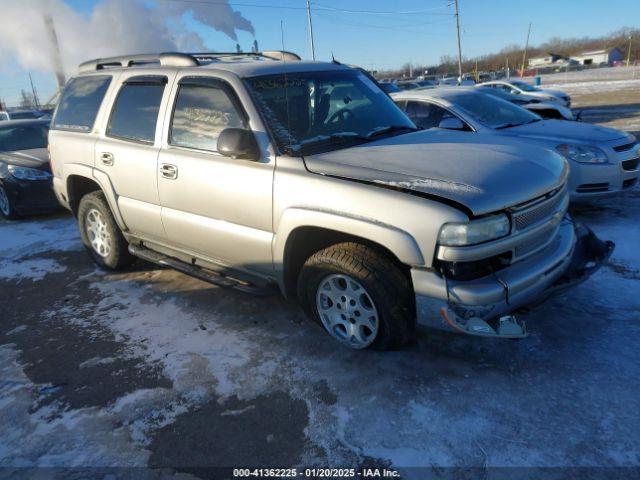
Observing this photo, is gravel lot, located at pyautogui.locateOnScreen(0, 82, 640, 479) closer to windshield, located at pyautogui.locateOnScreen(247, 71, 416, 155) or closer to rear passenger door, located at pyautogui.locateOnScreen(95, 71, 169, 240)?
rear passenger door, located at pyautogui.locateOnScreen(95, 71, 169, 240)

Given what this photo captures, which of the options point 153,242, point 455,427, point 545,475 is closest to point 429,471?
point 455,427

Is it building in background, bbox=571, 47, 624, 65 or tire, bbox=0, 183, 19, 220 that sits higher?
building in background, bbox=571, 47, 624, 65

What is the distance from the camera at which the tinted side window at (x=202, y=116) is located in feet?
11.8

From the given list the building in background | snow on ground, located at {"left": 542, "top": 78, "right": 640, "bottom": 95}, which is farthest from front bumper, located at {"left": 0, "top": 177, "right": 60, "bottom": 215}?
the building in background

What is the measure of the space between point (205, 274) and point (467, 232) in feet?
7.33

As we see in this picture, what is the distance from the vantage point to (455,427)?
255 cm

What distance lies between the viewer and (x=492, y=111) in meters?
6.57

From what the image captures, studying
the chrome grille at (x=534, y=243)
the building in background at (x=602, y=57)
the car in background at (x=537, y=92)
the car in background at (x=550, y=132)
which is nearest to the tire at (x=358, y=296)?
the chrome grille at (x=534, y=243)

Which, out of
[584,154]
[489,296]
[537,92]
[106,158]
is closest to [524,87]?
[537,92]

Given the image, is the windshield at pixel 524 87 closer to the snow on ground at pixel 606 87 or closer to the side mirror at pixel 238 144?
the snow on ground at pixel 606 87

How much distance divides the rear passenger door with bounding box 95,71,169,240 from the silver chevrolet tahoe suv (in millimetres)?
17

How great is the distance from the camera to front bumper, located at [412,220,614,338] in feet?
8.70

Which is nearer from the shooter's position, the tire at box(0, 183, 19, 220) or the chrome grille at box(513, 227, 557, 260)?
the chrome grille at box(513, 227, 557, 260)

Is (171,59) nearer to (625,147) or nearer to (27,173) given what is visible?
(27,173)
